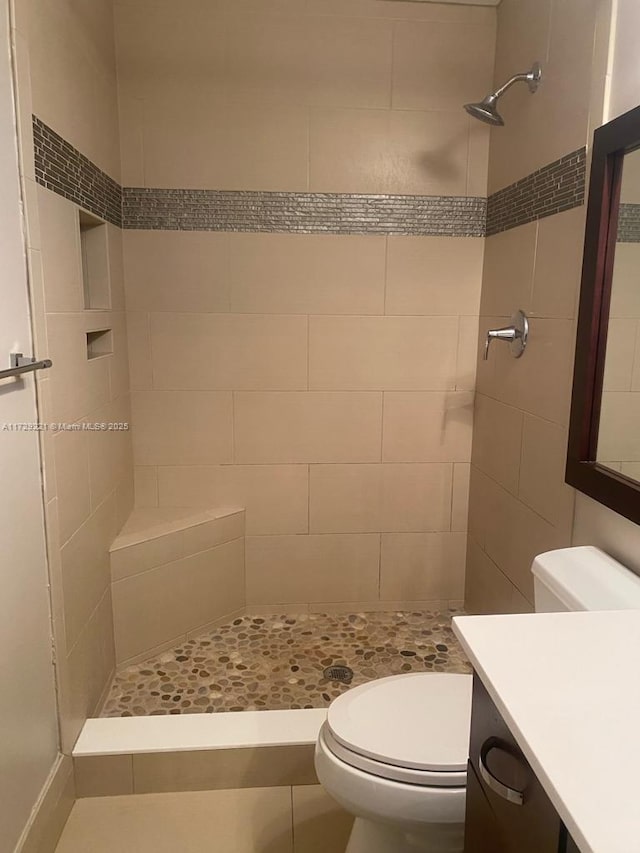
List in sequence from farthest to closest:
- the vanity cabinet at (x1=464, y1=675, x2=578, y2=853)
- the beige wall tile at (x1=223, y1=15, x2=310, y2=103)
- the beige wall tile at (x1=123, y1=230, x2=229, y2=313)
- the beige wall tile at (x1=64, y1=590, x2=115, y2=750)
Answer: the beige wall tile at (x1=123, y1=230, x2=229, y2=313) → the beige wall tile at (x1=223, y1=15, x2=310, y2=103) → the beige wall tile at (x1=64, y1=590, x2=115, y2=750) → the vanity cabinet at (x1=464, y1=675, x2=578, y2=853)

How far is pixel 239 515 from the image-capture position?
2.58 metres

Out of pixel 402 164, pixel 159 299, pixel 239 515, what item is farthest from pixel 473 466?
pixel 159 299

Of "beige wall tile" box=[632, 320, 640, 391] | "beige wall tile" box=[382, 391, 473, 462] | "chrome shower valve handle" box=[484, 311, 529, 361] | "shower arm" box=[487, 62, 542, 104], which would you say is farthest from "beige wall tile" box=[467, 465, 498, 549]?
"shower arm" box=[487, 62, 542, 104]

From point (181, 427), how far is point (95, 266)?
71 centimetres

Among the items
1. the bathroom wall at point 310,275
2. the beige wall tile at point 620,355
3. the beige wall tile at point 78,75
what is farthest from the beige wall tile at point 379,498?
the beige wall tile at point 78,75

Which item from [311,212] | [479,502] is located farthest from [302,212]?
[479,502]

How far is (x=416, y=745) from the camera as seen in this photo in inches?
50.3

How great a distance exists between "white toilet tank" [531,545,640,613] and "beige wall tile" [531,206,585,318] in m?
0.70

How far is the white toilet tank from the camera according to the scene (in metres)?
1.27

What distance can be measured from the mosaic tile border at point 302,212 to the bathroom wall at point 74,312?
16 cm

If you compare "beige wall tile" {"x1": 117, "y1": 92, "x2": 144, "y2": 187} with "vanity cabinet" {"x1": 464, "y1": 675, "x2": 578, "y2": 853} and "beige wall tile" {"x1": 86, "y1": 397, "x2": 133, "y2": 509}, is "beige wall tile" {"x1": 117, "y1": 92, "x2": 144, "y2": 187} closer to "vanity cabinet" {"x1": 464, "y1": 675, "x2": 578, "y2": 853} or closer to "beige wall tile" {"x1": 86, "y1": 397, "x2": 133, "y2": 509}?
"beige wall tile" {"x1": 86, "y1": 397, "x2": 133, "y2": 509}

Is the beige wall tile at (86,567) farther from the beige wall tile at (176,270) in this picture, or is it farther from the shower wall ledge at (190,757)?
the beige wall tile at (176,270)

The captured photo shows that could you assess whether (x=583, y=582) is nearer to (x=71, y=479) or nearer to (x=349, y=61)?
(x=71, y=479)

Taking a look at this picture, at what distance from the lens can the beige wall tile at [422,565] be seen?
8.85 feet
